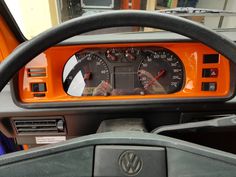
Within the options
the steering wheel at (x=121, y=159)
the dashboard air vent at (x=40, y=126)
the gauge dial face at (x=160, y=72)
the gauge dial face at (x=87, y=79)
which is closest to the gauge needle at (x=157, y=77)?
the gauge dial face at (x=160, y=72)

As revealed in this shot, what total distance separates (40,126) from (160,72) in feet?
1.55

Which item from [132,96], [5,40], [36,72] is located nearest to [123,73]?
[132,96]

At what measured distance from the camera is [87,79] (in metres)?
1.10

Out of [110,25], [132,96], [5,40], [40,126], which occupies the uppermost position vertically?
[110,25]

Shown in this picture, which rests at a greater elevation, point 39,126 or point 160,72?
point 160,72

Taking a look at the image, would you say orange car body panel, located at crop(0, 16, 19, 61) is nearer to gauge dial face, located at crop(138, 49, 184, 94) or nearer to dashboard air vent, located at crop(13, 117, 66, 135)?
dashboard air vent, located at crop(13, 117, 66, 135)

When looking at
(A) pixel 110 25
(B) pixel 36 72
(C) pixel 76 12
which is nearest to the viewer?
(A) pixel 110 25

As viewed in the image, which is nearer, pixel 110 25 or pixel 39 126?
pixel 110 25

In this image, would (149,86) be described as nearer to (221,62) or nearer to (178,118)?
(178,118)

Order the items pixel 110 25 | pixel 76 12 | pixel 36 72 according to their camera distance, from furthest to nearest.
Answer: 1. pixel 76 12
2. pixel 36 72
3. pixel 110 25

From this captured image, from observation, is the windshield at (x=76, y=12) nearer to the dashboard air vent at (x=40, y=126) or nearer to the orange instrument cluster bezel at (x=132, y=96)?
the orange instrument cluster bezel at (x=132, y=96)

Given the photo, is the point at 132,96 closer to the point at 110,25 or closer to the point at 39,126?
the point at 39,126

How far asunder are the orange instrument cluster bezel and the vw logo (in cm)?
42

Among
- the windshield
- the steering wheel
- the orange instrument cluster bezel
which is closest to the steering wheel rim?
the windshield
